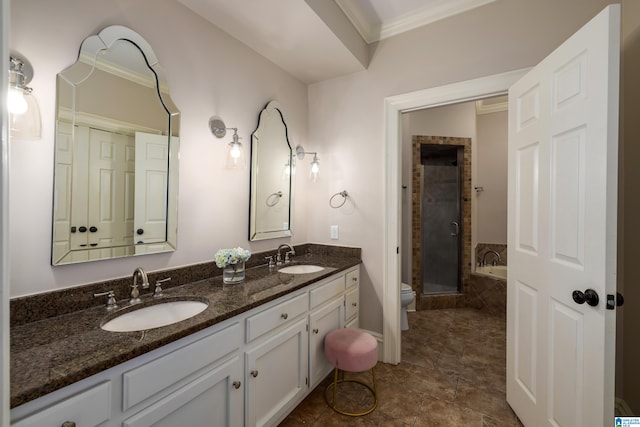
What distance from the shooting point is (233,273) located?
5.54 feet

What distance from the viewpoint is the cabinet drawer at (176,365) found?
0.90 metres

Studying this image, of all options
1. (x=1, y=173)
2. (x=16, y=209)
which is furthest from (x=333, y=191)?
(x=1, y=173)

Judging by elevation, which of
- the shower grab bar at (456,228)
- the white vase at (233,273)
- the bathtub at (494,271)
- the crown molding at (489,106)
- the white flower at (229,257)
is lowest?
the bathtub at (494,271)

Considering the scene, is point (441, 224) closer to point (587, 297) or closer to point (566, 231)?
point (566, 231)

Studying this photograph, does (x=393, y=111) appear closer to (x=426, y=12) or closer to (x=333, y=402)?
(x=426, y=12)

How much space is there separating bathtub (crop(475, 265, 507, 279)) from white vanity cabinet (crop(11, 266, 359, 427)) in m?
2.47

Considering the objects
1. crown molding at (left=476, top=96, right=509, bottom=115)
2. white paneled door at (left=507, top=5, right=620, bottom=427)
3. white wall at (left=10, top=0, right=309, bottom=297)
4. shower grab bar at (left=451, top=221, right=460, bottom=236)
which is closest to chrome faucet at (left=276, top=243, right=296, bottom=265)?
white wall at (left=10, top=0, right=309, bottom=297)

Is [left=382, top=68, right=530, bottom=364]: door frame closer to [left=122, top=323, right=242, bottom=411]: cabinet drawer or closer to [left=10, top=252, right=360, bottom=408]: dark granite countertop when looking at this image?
[left=10, top=252, right=360, bottom=408]: dark granite countertop

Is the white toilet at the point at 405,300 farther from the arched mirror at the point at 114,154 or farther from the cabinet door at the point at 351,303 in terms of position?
the arched mirror at the point at 114,154

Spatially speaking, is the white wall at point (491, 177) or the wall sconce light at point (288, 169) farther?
the white wall at point (491, 177)

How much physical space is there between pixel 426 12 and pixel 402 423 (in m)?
2.85

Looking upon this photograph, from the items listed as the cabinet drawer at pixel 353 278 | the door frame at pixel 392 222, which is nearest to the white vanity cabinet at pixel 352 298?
the cabinet drawer at pixel 353 278

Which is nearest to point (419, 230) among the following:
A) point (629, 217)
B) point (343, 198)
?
point (343, 198)

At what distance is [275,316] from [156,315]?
0.58 m
